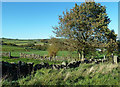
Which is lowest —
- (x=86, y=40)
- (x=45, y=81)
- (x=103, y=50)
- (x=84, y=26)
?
(x=45, y=81)

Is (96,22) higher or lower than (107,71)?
higher


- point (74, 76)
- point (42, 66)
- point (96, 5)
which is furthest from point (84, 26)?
point (74, 76)

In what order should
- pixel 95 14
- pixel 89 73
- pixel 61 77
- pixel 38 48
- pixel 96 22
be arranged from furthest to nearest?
pixel 38 48
pixel 95 14
pixel 96 22
pixel 89 73
pixel 61 77

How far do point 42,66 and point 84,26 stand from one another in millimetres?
13147

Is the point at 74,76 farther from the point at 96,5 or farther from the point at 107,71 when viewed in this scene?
the point at 96,5

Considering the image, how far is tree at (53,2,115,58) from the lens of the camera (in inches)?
875

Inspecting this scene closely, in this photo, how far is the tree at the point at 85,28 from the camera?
22.2 m

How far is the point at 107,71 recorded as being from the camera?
32.9 feet

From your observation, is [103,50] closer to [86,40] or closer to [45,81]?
[86,40]

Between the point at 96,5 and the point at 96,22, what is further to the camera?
the point at 96,5

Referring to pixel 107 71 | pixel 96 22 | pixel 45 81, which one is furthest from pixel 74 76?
pixel 96 22

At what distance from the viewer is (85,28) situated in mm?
22703

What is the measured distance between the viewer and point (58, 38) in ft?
78.7

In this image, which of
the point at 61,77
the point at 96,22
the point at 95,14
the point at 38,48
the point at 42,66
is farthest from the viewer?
the point at 38,48
